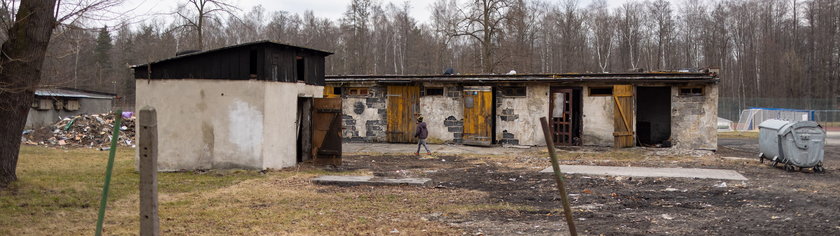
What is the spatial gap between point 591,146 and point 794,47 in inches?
1814

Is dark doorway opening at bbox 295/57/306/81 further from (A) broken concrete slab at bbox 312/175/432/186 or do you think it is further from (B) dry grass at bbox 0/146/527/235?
(A) broken concrete slab at bbox 312/175/432/186

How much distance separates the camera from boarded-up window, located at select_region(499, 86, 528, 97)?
2311 cm

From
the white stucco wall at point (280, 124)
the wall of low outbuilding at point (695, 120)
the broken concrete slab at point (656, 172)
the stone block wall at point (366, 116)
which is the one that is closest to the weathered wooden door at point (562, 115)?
the wall of low outbuilding at point (695, 120)

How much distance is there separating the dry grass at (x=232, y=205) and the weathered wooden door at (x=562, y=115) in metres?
11.5

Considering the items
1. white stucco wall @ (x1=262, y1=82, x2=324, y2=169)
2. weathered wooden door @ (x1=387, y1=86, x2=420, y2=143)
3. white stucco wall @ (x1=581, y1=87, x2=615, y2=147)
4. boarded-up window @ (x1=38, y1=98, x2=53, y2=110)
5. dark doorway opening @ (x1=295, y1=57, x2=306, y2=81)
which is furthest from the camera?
boarded-up window @ (x1=38, y1=98, x2=53, y2=110)

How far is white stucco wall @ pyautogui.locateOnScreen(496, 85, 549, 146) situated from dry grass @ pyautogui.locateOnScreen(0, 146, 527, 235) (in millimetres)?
10741

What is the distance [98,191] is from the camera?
11.2 metres

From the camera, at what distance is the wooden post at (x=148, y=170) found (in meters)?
4.98

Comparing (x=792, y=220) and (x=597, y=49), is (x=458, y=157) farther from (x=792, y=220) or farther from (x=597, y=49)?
(x=597, y=49)

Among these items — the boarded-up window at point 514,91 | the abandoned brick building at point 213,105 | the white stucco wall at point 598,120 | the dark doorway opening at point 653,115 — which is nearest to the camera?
the abandoned brick building at point 213,105

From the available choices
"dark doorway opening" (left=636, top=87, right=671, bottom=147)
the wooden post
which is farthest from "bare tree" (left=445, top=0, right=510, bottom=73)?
the wooden post

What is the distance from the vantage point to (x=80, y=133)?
25578 millimetres

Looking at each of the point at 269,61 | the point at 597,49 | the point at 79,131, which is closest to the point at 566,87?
the point at 269,61

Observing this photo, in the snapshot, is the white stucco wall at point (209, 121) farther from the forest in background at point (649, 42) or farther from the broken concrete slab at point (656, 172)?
the forest in background at point (649, 42)
